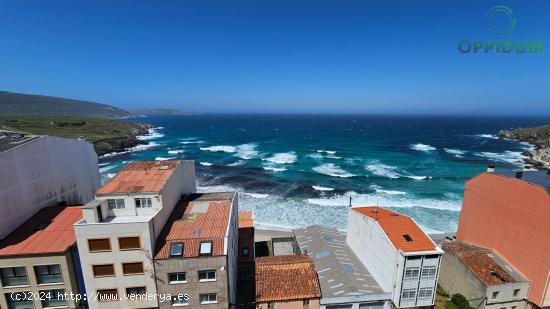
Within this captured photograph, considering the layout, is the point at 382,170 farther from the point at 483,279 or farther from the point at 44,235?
the point at 44,235

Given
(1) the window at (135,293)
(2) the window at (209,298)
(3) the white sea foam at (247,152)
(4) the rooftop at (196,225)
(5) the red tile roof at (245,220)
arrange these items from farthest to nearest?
(3) the white sea foam at (247,152) < (5) the red tile roof at (245,220) < (2) the window at (209,298) < (1) the window at (135,293) < (4) the rooftop at (196,225)

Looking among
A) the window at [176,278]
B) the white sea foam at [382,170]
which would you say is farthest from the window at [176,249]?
the white sea foam at [382,170]

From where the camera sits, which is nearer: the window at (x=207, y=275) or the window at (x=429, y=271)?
the window at (x=207, y=275)

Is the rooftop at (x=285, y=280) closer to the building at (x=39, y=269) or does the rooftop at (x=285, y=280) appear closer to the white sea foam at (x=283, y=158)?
the building at (x=39, y=269)

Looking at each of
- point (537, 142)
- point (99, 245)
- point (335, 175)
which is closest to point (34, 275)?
point (99, 245)

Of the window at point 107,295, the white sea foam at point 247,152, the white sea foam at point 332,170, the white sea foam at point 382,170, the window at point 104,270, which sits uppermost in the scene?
the window at point 104,270

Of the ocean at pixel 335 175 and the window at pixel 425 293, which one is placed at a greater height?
the window at pixel 425 293

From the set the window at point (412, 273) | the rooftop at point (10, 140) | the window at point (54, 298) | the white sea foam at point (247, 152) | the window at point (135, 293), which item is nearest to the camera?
the window at point (54, 298)

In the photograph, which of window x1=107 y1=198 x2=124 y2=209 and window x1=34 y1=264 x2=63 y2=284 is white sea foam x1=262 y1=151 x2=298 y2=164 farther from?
window x1=34 y1=264 x2=63 y2=284

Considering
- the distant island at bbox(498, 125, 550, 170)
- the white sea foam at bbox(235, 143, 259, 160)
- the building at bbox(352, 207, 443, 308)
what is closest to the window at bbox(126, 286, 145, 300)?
the building at bbox(352, 207, 443, 308)
